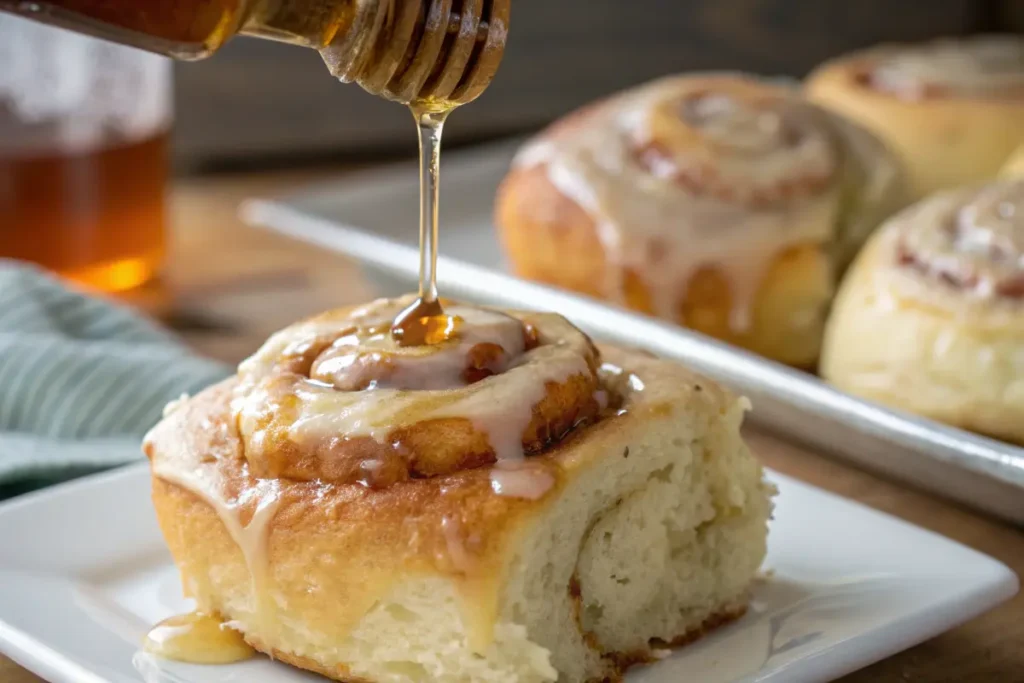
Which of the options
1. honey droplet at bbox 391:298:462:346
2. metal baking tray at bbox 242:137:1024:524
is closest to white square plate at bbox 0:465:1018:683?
metal baking tray at bbox 242:137:1024:524

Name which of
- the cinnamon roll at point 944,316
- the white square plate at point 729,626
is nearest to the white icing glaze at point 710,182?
the cinnamon roll at point 944,316

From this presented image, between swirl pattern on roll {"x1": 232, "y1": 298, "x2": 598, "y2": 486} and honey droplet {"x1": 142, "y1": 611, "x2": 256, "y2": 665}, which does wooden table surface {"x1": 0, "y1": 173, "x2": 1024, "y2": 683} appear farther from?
swirl pattern on roll {"x1": 232, "y1": 298, "x2": 598, "y2": 486}

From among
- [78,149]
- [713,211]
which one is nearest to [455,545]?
[713,211]

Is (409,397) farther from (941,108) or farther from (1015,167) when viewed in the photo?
(941,108)

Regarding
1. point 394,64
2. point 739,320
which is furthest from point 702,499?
point 739,320

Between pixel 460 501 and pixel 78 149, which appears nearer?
pixel 460 501

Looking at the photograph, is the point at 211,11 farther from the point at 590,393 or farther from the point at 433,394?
the point at 590,393

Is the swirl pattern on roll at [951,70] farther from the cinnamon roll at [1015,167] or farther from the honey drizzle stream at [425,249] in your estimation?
the honey drizzle stream at [425,249]
